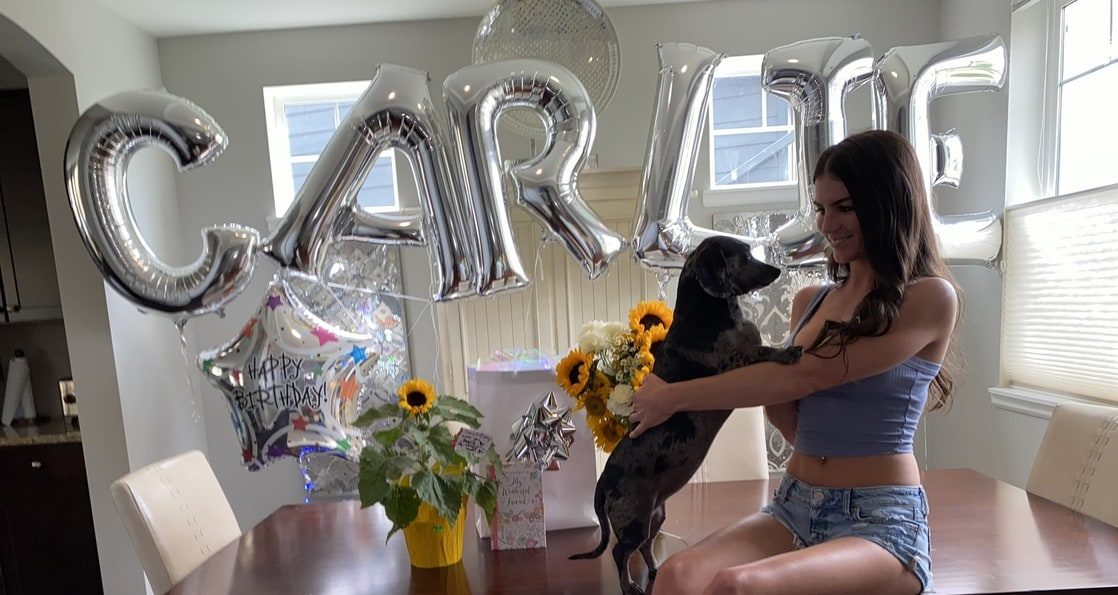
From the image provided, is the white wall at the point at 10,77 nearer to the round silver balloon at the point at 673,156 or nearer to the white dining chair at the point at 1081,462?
the round silver balloon at the point at 673,156

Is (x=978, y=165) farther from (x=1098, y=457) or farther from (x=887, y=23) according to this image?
(x=1098, y=457)

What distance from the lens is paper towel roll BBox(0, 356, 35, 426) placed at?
93.3 inches

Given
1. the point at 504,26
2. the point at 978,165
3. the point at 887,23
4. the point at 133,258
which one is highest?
the point at 887,23

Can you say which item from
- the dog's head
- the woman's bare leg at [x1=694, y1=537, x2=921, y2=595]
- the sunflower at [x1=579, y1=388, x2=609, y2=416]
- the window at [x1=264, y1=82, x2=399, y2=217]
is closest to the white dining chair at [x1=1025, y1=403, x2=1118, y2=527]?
the woman's bare leg at [x1=694, y1=537, x2=921, y2=595]

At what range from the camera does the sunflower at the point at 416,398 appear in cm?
110

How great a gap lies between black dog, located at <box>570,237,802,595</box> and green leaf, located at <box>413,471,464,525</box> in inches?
10.3

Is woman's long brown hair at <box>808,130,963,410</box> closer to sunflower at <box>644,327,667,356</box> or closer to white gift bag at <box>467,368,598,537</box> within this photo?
sunflower at <box>644,327,667,356</box>

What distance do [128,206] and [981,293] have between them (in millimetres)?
2750

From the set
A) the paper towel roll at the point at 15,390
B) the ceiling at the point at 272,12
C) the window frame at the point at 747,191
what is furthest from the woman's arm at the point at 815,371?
the paper towel roll at the point at 15,390

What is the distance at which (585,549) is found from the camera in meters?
1.18

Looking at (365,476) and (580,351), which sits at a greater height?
(580,351)

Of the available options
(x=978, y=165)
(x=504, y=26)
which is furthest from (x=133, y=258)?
(x=978, y=165)

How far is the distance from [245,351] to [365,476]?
0.55 metres

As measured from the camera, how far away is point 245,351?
4.52ft
